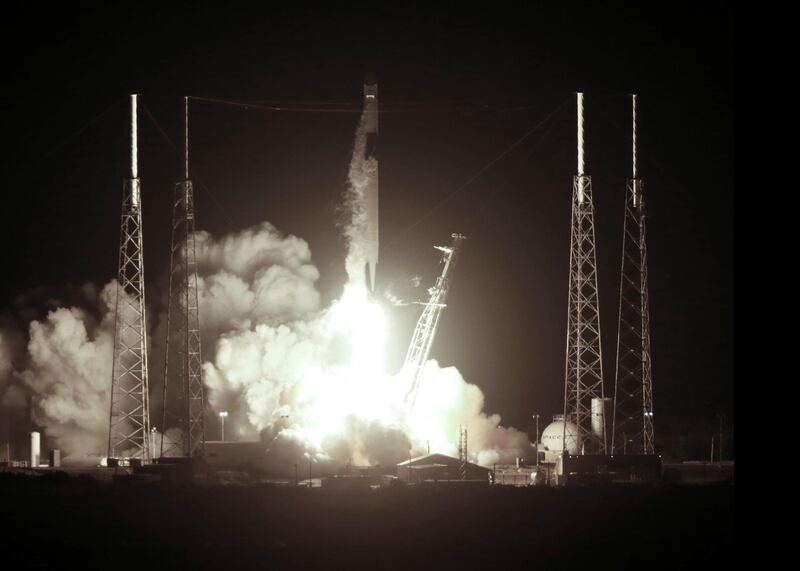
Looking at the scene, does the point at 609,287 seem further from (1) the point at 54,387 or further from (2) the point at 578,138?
(1) the point at 54,387

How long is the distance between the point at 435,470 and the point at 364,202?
1442 cm

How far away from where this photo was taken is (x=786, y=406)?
574 cm

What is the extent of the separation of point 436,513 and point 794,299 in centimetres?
3254

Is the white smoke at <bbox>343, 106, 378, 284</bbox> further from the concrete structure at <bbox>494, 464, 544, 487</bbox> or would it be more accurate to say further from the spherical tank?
the spherical tank

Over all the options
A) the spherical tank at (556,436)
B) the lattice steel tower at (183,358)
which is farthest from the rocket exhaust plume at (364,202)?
the spherical tank at (556,436)

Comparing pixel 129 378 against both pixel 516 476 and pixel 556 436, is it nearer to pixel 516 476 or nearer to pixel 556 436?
pixel 516 476

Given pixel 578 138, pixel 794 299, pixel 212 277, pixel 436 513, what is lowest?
pixel 436 513

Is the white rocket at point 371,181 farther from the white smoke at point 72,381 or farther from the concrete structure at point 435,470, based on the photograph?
the white smoke at point 72,381

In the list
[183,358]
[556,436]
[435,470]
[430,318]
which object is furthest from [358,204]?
[556,436]

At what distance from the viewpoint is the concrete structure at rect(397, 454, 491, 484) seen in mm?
48000

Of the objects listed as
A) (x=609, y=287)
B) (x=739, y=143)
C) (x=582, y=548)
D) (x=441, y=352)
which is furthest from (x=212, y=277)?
(x=739, y=143)

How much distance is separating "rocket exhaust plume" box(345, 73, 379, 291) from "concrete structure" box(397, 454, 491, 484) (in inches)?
405

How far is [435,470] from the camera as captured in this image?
48.4m

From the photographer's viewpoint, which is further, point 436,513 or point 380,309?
point 380,309
